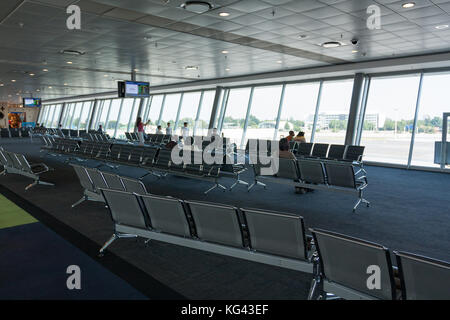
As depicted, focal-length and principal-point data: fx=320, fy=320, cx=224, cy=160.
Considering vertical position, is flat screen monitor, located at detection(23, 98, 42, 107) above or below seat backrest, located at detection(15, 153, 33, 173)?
above

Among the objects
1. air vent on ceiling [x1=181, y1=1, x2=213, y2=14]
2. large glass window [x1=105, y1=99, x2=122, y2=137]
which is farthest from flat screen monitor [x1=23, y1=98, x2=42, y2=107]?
air vent on ceiling [x1=181, y1=1, x2=213, y2=14]

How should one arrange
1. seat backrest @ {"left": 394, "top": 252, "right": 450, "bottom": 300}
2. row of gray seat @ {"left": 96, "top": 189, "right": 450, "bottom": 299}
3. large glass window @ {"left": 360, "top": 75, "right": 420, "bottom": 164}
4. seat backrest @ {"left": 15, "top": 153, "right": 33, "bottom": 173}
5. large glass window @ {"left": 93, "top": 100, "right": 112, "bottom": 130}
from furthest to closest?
large glass window @ {"left": 93, "top": 100, "right": 112, "bottom": 130}
large glass window @ {"left": 360, "top": 75, "right": 420, "bottom": 164}
seat backrest @ {"left": 15, "top": 153, "right": 33, "bottom": 173}
row of gray seat @ {"left": 96, "top": 189, "right": 450, "bottom": 299}
seat backrest @ {"left": 394, "top": 252, "right": 450, "bottom": 300}

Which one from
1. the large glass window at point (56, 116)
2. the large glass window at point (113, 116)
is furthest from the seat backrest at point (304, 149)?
the large glass window at point (56, 116)

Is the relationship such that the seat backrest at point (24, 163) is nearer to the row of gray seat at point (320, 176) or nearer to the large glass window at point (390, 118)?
the row of gray seat at point (320, 176)

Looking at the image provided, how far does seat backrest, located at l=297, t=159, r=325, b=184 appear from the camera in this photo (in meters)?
6.25

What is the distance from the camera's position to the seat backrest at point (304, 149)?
36.2 ft

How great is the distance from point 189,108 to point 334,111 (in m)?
10.7

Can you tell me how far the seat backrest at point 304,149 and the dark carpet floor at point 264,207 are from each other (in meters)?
2.16

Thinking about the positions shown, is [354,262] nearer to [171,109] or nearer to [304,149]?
[304,149]

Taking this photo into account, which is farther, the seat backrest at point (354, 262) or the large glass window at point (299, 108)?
the large glass window at point (299, 108)

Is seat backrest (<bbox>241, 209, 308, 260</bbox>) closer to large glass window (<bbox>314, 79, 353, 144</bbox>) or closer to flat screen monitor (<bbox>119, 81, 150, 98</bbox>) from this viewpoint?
large glass window (<bbox>314, 79, 353, 144</bbox>)

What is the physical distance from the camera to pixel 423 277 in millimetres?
1899

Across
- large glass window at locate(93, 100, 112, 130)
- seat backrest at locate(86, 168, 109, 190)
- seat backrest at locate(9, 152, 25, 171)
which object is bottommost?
seat backrest at locate(9, 152, 25, 171)

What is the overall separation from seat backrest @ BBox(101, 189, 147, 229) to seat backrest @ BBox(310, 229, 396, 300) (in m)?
2.00
